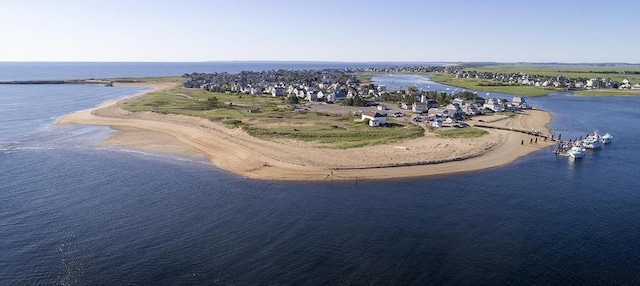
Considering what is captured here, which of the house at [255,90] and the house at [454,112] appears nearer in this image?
the house at [454,112]

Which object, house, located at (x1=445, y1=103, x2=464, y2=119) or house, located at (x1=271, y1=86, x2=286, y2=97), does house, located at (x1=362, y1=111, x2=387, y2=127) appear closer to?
house, located at (x1=445, y1=103, x2=464, y2=119)

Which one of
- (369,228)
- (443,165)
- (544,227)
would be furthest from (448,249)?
(443,165)

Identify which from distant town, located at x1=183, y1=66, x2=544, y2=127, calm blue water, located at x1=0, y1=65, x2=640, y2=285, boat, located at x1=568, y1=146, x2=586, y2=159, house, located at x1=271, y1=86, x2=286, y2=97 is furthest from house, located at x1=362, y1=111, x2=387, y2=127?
house, located at x1=271, y1=86, x2=286, y2=97

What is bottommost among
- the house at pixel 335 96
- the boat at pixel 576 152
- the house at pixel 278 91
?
the boat at pixel 576 152

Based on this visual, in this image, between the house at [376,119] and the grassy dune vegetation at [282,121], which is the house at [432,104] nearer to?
the grassy dune vegetation at [282,121]

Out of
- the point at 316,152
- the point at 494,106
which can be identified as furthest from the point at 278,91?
the point at 316,152

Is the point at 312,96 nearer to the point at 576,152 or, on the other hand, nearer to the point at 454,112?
the point at 454,112

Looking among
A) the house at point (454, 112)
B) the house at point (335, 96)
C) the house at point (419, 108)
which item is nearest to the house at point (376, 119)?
the house at point (454, 112)
